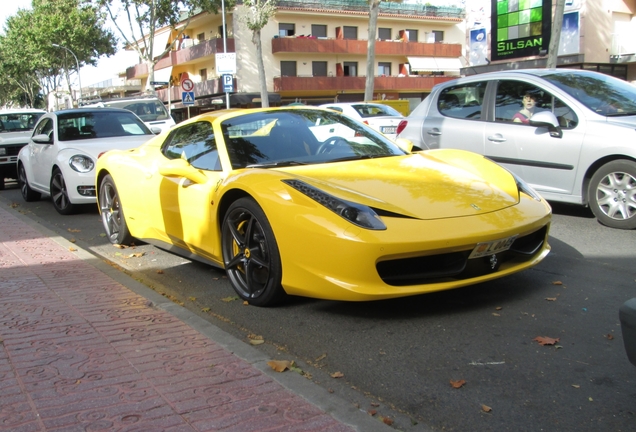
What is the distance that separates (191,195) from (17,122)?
12223 mm

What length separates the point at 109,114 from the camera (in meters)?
10.5

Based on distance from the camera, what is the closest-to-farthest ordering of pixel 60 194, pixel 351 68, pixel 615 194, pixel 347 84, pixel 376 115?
pixel 615 194 < pixel 60 194 < pixel 376 115 < pixel 347 84 < pixel 351 68

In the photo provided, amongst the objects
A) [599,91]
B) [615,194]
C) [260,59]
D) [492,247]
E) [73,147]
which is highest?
[260,59]

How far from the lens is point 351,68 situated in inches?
2108

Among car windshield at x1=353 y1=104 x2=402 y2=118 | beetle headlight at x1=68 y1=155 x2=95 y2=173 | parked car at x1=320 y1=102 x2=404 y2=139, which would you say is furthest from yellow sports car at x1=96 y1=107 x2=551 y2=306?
car windshield at x1=353 y1=104 x2=402 y2=118

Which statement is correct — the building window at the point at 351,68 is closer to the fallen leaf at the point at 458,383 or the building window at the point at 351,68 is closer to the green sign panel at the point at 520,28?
the green sign panel at the point at 520,28

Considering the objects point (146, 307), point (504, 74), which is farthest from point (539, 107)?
point (146, 307)

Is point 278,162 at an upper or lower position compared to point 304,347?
upper

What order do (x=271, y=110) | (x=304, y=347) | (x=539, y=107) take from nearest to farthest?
(x=304, y=347) → (x=271, y=110) → (x=539, y=107)

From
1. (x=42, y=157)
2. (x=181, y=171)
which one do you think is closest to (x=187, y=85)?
(x=42, y=157)

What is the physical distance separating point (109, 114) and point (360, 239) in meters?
7.80

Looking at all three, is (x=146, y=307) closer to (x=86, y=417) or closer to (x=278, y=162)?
(x=278, y=162)

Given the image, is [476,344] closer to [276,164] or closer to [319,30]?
[276,164]

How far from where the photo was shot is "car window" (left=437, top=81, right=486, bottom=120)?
782cm
